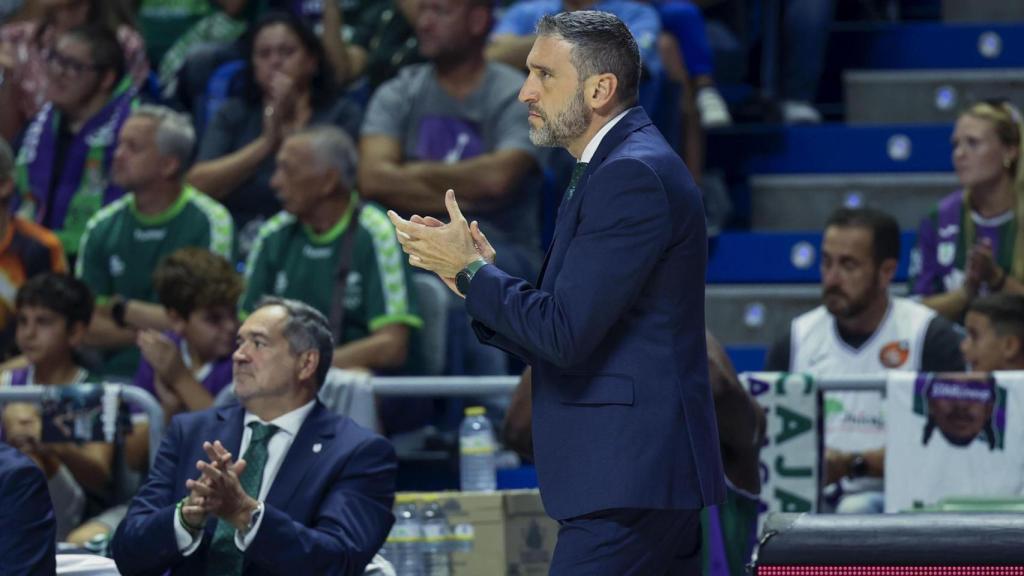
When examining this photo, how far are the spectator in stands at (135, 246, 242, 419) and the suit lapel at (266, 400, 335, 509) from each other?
1454 millimetres

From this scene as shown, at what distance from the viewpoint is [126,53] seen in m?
8.84

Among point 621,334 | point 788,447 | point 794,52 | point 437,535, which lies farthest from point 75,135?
point 621,334

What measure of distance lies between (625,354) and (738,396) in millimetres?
1514

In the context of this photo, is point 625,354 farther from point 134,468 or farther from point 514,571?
point 134,468

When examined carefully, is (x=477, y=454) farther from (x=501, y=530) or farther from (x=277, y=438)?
(x=277, y=438)

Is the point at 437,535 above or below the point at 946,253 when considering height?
below

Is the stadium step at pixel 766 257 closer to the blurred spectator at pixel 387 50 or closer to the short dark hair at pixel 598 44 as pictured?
the blurred spectator at pixel 387 50

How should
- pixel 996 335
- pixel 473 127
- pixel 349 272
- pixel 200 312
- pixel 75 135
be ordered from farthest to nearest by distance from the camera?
pixel 75 135, pixel 473 127, pixel 349 272, pixel 200 312, pixel 996 335

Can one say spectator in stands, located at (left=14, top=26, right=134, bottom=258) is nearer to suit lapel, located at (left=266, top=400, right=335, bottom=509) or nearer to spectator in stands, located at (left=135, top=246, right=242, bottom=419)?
spectator in stands, located at (left=135, top=246, right=242, bottom=419)

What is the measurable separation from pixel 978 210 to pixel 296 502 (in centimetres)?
351

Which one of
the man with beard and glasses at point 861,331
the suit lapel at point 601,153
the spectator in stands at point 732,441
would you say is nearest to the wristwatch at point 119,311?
the spectator in stands at point 732,441

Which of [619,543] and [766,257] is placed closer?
[619,543]

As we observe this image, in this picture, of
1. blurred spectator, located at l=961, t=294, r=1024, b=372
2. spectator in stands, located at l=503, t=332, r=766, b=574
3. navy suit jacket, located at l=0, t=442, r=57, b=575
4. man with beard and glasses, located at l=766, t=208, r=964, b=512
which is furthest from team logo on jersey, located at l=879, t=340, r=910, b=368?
navy suit jacket, located at l=0, t=442, r=57, b=575

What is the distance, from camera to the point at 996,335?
19.6 feet
